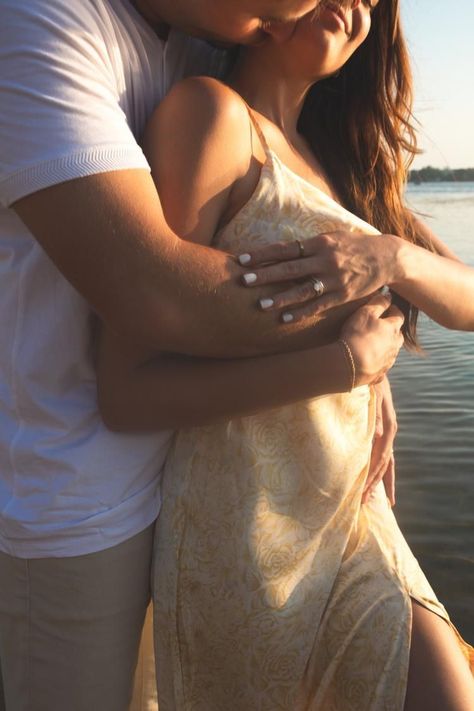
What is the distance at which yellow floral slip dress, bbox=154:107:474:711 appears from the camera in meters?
1.86

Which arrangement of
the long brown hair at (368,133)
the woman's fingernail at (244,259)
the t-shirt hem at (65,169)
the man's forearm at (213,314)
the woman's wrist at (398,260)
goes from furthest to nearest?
the long brown hair at (368,133) → the woman's wrist at (398,260) → the woman's fingernail at (244,259) → the man's forearm at (213,314) → the t-shirt hem at (65,169)

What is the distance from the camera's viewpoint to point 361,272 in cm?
190

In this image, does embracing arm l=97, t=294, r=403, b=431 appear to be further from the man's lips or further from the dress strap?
the man's lips

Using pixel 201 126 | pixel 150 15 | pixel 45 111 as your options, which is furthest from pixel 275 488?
pixel 150 15

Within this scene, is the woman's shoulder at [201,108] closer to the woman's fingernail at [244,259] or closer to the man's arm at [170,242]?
the man's arm at [170,242]

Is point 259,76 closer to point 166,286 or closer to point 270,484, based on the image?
point 166,286

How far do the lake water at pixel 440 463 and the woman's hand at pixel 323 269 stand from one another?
3.56 ft

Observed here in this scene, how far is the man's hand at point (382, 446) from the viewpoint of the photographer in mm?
2211

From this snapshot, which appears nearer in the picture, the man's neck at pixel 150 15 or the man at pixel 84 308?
the man at pixel 84 308

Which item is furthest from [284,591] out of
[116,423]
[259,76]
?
[259,76]

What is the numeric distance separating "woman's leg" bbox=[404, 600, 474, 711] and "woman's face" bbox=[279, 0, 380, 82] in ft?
4.61

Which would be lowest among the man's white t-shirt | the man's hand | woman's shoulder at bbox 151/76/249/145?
the man's hand

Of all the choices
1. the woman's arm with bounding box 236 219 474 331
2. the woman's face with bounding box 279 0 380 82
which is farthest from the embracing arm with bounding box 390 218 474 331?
the woman's face with bounding box 279 0 380 82

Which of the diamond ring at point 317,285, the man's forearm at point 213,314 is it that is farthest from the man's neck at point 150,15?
the diamond ring at point 317,285
